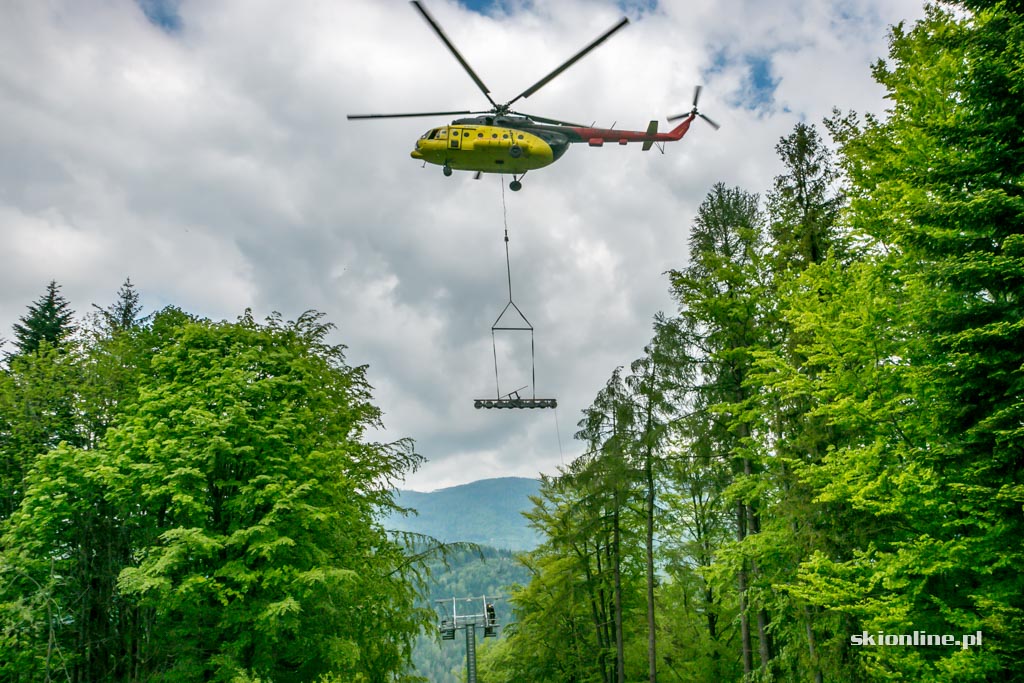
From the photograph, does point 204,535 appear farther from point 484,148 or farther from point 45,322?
point 45,322

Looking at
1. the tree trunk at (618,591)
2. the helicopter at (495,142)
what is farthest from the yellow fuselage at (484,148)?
the tree trunk at (618,591)

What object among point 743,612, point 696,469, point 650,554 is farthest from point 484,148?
point 743,612

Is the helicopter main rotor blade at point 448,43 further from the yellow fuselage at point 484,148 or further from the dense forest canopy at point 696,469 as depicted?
the dense forest canopy at point 696,469

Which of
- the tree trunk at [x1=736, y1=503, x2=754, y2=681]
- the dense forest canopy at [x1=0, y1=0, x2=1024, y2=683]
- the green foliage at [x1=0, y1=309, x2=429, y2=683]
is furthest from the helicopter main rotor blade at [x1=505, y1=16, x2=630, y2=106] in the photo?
the tree trunk at [x1=736, y1=503, x2=754, y2=681]

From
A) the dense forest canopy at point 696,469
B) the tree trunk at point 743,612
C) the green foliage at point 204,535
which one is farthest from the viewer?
the tree trunk at point 743,612

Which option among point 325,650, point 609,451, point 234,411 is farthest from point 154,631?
point 609,451

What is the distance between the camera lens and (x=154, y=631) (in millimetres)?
16172

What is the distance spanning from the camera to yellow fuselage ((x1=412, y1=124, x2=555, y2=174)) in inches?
681

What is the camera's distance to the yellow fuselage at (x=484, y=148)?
17.3 meters

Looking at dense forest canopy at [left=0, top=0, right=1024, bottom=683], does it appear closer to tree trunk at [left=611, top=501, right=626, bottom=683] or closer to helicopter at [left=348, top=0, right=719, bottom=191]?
tree trunk at [left=611, top=501, right=626, bottom=683]

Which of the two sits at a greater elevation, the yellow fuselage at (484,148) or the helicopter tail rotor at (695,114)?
the helicopter tail rotor at (695,114)

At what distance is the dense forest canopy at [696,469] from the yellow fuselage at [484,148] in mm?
5349

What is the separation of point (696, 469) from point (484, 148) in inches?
415

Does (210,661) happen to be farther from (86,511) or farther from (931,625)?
(931,625)
